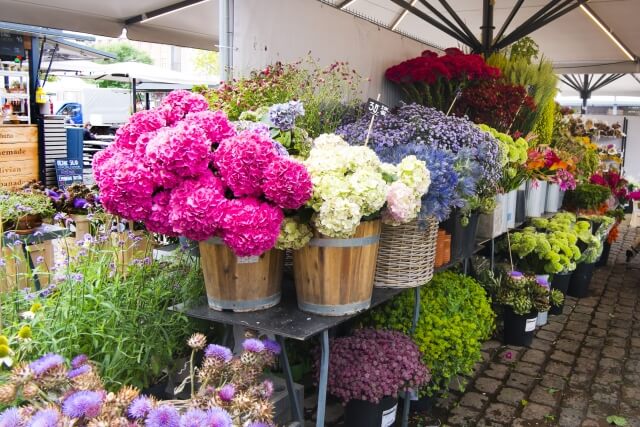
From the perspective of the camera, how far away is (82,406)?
4.06 feet

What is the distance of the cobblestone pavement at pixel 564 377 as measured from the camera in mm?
3133


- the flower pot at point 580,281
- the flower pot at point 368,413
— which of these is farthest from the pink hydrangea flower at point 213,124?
the flower pot at point 580,281

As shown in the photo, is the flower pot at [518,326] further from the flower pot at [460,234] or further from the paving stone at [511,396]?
the flower pot at [460,234]

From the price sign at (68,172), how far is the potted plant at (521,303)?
19.1ft

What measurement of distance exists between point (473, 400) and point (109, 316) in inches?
82.0

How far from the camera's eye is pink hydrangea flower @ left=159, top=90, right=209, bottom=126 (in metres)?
2.08

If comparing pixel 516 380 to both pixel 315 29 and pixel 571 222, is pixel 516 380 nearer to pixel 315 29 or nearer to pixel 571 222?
pixel 571 222

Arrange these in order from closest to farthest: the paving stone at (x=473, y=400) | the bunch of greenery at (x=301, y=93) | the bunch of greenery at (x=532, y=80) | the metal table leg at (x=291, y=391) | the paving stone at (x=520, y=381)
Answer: the metal table leg at (x=291, y=391), the bunch of greenery at (x=301, y=93), the paving stone at (x=473, y=400), the paving stone at (x=520, y=381), the bunch of greenery at (x=532, y=80)

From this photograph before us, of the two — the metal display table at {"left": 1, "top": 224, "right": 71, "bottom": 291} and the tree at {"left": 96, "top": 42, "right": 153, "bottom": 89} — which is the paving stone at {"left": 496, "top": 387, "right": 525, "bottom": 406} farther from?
the tree at {"left": 96, "top": 42, "right": 153, "bottom": 89}

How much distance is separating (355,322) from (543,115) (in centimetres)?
262

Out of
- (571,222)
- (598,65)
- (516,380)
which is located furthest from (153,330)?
(598,65)

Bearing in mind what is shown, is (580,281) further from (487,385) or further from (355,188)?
(355,188)

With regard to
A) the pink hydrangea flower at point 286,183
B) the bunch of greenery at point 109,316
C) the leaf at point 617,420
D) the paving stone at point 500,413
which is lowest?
the paving stone at point 500,413

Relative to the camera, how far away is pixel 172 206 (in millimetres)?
1773
